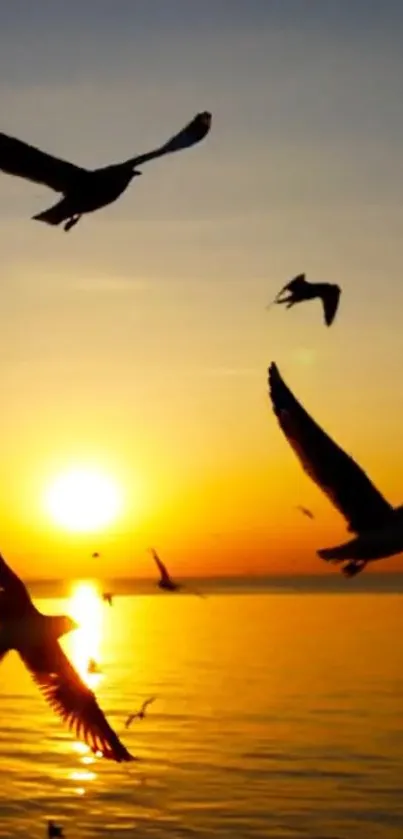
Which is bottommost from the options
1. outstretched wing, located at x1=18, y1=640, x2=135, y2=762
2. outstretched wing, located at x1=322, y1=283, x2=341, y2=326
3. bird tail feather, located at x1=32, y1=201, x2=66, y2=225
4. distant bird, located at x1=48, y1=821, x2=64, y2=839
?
distant bird, located at x1=48, y1=821, x2=64, y2=839

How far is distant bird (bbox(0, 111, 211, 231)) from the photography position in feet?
37.6

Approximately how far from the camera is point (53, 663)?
553 inches

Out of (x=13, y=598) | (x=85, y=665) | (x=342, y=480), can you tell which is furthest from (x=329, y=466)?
(x=85, y=665)

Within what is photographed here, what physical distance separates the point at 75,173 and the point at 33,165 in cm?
67

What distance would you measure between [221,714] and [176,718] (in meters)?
1.43

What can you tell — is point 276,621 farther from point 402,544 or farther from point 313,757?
point 402,544

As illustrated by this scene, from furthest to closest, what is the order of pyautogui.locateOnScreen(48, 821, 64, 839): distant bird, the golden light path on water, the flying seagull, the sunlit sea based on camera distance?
the golden light path on water
the sunlit sea
pyautogui.locateOnScreen(48, 821, 64, 839): distant bird
the flying seagull

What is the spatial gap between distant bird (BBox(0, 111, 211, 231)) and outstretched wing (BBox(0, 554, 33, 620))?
3051mm

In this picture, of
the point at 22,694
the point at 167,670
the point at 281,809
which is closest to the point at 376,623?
the point at 167,670

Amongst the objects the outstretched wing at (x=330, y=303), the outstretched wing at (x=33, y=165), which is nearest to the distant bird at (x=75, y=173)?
the outstretched wing at (x=33, y=165)

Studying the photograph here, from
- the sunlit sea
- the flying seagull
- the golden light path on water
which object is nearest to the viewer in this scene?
the flying seagull

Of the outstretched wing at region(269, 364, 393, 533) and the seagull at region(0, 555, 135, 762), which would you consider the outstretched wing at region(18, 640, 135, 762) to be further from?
the outstretched wing at region(269, 364, 393, 533)

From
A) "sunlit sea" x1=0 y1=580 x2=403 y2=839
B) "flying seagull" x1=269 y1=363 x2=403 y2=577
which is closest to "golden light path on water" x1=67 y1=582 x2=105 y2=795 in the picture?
"sunlit sea" x1=0 y1=580 x2=403 y2=839

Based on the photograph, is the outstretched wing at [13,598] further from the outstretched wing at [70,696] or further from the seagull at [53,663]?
the outstretched wing at [70,696]
